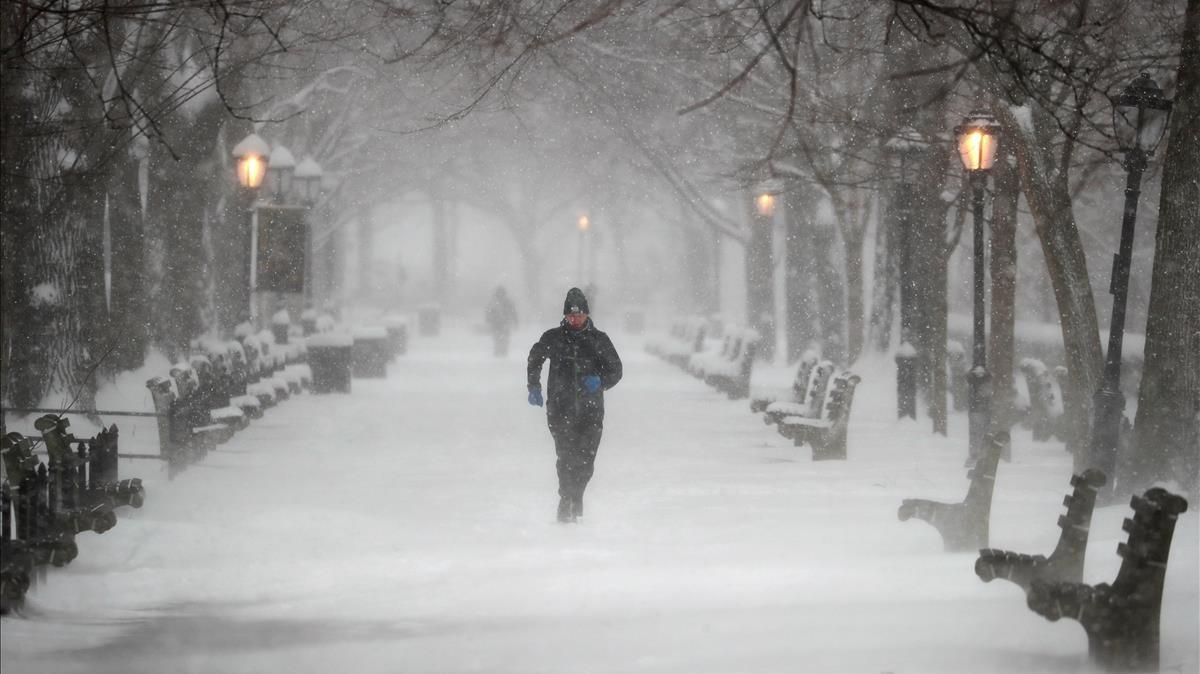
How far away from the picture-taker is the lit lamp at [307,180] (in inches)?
1205

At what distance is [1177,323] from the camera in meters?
12.0

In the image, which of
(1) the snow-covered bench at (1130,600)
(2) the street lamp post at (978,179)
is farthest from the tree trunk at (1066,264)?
(1) the snow-covered bench at (1130,600)

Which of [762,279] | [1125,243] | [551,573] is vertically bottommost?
[551,573]

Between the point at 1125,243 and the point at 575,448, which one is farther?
the point at 1125,243

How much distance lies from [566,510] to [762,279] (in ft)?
Answer: 88.0

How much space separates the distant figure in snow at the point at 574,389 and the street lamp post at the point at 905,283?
804 centimetres

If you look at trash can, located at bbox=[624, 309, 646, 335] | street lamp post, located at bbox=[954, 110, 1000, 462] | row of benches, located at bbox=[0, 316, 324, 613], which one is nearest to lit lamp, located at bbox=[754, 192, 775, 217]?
street lamp post, located at bbox=[954, 110, 1000, 462]

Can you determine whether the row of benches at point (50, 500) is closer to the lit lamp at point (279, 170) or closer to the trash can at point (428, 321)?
the lit lamp at point (279, 170)

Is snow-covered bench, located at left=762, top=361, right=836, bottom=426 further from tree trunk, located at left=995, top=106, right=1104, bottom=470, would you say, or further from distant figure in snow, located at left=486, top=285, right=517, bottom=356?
distant figure in snow, located at left=486, top=285, right=517, bottom=356

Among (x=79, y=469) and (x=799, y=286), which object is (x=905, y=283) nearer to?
(x=799, y=286)

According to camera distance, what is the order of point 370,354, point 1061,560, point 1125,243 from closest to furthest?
1. point 1061,560
2. point 1125,243
3. point 370,354

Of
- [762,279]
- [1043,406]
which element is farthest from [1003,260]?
[762,279]

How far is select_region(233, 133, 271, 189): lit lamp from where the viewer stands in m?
23.2

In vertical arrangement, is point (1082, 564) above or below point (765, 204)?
below
